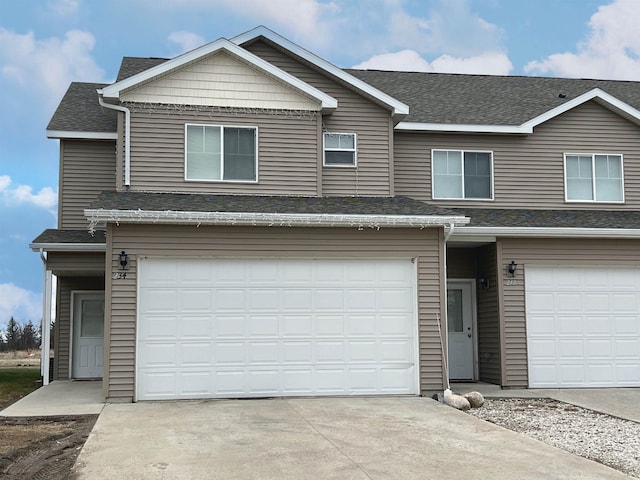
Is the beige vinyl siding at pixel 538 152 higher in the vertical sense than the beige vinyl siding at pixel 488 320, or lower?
higher

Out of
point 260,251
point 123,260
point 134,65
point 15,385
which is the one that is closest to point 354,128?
point 260,251

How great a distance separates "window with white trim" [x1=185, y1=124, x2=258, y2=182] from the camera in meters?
13.9

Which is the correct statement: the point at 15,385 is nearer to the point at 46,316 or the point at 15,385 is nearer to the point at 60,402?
the point at 46,316

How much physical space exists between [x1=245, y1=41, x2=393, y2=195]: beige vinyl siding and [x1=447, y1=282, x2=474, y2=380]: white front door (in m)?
2.78

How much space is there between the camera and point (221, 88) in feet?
46.4

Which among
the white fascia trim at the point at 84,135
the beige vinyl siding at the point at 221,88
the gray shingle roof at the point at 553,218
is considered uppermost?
the beige vinyl siding at the point at 221,88

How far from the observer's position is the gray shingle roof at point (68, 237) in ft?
50.1

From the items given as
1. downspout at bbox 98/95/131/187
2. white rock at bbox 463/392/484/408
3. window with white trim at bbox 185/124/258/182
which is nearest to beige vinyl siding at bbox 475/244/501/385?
white rock at bbox 463/392/484/408

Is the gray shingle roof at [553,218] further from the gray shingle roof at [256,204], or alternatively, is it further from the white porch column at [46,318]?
the white porch column at [46,318]

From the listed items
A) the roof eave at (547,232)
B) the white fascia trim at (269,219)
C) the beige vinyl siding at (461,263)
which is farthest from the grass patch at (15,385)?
the beige vinyl siding at (461,263)

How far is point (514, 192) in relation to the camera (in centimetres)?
1627

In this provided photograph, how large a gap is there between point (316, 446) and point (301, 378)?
4.23 m

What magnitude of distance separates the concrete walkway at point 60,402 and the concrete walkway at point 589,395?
649cm

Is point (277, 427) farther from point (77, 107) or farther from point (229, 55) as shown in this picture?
point (77, 107)
